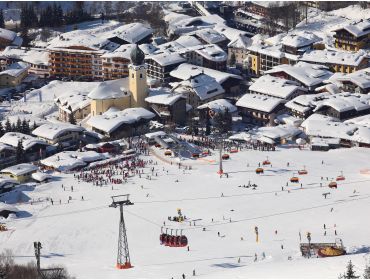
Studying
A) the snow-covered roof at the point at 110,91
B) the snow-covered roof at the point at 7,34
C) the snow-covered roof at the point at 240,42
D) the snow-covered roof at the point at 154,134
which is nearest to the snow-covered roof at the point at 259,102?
the snow-covered roof at the point at 110,91

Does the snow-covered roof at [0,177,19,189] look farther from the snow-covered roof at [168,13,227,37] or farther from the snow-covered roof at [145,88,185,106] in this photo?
the snow-covered roof at [168,13,227,37]

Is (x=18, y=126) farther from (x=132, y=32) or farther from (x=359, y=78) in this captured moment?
(x=359, y=78)

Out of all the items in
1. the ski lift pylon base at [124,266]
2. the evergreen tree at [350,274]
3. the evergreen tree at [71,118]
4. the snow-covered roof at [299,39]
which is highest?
the evergreen tree at [350,274]

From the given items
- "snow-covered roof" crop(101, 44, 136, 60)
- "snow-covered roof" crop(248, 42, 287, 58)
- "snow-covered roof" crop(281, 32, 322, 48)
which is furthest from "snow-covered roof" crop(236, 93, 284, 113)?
"snow-covered roof" crop(101, 44, 136, 60)

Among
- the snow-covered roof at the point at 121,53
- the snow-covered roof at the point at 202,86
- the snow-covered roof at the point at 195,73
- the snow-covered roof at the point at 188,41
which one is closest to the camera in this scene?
the snow-covered roof at the point at 202,86

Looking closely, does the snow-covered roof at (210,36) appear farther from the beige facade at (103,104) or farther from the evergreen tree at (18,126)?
the evergreen tree at (18,126)

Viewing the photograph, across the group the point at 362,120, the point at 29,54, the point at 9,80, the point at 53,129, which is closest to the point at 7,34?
the point at 29,54

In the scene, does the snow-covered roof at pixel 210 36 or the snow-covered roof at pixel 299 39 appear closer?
the snow-covered roof at pixel 299 39
